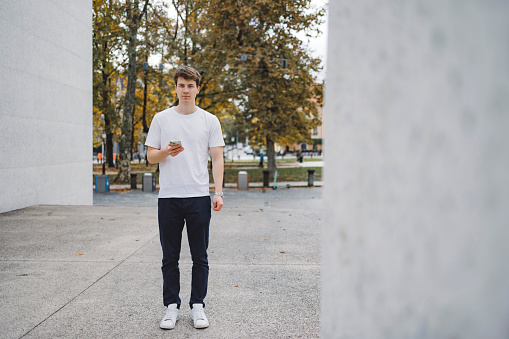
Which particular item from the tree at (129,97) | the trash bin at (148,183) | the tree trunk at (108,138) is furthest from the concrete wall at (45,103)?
the tree trunk at (108,138)

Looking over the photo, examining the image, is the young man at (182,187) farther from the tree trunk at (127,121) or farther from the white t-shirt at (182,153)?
the tree trunk at (127,121)

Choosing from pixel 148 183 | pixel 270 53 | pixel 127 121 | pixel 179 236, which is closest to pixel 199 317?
pixel 179 236

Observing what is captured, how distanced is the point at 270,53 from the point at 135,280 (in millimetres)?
20186

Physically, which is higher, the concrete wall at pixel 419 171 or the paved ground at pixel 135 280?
the concrete wall at pixel 419 171

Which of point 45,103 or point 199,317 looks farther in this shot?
point 45,103

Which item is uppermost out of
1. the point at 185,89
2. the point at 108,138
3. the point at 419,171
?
the point at 108,138

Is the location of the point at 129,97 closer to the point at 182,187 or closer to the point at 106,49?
the point at 106,49

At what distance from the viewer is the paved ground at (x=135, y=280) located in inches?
128

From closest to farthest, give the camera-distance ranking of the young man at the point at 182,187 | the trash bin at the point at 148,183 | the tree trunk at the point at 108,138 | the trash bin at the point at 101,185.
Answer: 1. the young man at the point at 182,187
2. the trash bin at the point at 101,185
3. the trash bin at the point at 148,183
4. the tree trunk at the point at 108,138

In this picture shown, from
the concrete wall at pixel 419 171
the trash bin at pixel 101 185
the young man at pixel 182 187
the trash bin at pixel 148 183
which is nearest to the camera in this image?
the concrete wall at pixel 419 171

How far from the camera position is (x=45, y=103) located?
10.5m

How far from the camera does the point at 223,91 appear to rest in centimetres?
2902

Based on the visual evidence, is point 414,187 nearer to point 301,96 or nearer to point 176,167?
point 176,167

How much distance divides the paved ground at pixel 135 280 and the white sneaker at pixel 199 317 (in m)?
0.05
